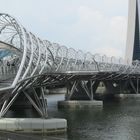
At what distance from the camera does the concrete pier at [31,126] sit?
50594 mm

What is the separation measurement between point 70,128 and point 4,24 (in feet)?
50.1

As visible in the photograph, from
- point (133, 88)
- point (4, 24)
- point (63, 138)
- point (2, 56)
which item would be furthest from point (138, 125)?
point (133, 88)

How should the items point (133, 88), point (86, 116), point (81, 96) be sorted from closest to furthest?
1. point (86, 116)
2. point (81, 96)
3. point (133, 88)

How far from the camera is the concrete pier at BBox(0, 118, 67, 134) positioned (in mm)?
50594

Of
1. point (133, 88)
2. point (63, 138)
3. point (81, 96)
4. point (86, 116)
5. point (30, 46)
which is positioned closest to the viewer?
point (63, 138)

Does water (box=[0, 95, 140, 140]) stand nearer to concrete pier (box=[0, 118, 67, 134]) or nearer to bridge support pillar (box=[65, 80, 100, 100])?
concrete pier (box=[0, 118, 67, 134])

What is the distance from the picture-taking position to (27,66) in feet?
162

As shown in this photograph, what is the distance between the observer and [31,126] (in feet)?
166

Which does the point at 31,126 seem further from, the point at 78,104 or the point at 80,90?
the point at 80,90

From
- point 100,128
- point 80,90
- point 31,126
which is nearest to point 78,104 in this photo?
point 80,90

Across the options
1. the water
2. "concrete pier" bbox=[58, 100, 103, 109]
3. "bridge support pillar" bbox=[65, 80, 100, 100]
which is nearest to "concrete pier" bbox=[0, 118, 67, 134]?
the water

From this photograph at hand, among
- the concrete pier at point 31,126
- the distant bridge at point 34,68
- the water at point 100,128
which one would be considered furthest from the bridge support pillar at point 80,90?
the concrete pier at point 31,126

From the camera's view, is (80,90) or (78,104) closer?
(78,104)

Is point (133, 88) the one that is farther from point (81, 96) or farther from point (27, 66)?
point (27, 66)
